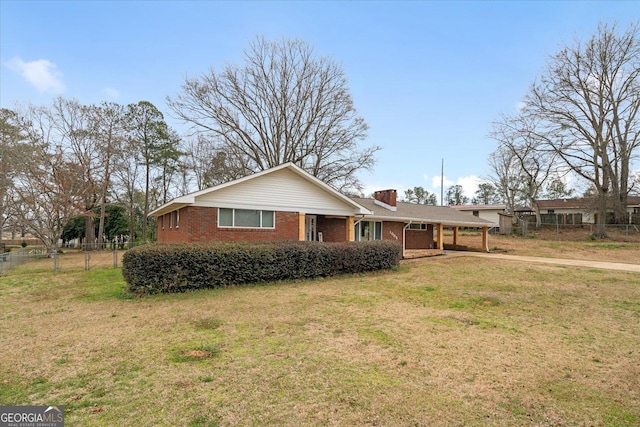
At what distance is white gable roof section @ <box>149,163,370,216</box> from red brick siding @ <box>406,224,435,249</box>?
20.5 ft

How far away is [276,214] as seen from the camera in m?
14.4

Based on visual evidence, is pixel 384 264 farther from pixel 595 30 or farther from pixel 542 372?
pixel 595 30

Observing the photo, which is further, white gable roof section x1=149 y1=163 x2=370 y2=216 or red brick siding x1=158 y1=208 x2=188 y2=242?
red brick siding x1=158 y1=208 x2=188 y2=242

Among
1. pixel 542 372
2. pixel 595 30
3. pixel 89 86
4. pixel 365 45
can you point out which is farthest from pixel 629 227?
pixel 89 86

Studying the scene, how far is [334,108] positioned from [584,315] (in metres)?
26.2

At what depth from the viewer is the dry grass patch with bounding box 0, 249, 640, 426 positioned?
11.0 feet

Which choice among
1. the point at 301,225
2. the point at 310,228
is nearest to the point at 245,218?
the point at 301,225

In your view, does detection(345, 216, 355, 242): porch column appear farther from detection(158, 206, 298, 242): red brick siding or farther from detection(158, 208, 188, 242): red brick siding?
detection(158, 208, 188, 242): red brick siding

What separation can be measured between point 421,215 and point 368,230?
4.17 metres

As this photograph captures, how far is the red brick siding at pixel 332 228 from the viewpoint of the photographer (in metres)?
17.6

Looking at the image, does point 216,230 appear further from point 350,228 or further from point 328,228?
point 328,228

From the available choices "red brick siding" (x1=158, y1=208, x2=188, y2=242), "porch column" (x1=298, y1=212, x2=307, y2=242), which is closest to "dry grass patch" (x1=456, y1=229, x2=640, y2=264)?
"porch column" (x1=298, y1=212, x2=307, y2=242)

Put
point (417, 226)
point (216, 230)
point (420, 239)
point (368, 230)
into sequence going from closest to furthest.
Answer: point (216, 230) < point (368, 230) < point (417, 226) < point (420, 239)

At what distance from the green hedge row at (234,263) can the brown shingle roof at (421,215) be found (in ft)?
18.5
